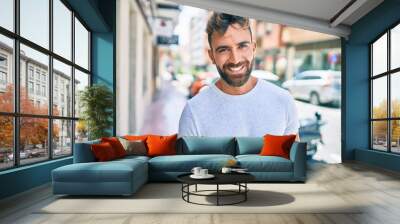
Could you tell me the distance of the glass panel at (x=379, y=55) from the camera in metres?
8.70

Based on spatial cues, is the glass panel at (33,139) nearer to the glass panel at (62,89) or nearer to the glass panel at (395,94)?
the glass panel at (62,89)

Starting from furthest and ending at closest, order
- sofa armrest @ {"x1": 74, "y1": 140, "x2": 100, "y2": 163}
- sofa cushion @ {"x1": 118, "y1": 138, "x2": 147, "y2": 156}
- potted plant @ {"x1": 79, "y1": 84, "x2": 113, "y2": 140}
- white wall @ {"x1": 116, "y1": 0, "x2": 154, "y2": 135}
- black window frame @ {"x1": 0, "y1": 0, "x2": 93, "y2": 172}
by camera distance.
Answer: white wall @ {"x1": 116, "y1": 0, "x2": 154, "y2": 135}, potted plant @ {"x1": 79, "y1": 84, "x2": 113, "y2": 140}, sofa cushion @ {"x1": 118, "y1": 138, "x2": 147, "y2": 156}, sofa armrest @ {"x1": 74, "y1": 140, "x2": 100, "y2": 163}, black window frame @ {"x1": 0, "y1": 0, "x2": 93, "y2": 172}

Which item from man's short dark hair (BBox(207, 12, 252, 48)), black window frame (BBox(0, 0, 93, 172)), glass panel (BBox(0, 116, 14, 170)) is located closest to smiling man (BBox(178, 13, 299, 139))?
man's short dark hair (BBox(207, 12, 252, 48))

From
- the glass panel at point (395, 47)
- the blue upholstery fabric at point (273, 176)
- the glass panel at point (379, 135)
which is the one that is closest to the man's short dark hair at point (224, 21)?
the glass panel at point (395, 47)

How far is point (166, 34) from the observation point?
374 inches

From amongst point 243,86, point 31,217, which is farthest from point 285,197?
point 243,86

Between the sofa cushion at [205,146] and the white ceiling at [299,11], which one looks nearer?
the sofa cushion at [205,146]

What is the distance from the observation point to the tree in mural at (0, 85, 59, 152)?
4.88 metres

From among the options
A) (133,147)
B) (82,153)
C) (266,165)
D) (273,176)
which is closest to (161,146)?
(133,147)

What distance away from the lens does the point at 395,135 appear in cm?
809

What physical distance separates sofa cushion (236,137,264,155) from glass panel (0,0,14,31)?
13.5ft

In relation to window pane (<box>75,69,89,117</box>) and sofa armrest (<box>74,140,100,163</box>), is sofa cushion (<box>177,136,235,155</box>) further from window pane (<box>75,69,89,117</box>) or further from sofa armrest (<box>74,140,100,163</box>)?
window pane (<box>75,69,89,117</box>)

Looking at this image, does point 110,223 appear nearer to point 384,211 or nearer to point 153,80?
point 384,211

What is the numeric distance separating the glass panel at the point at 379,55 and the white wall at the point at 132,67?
528cm
